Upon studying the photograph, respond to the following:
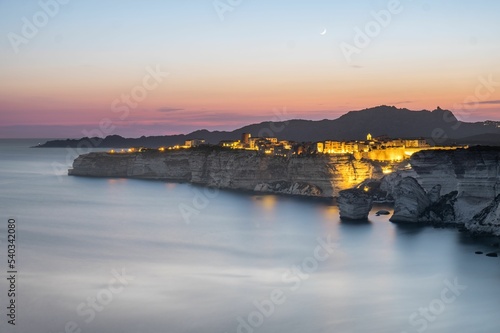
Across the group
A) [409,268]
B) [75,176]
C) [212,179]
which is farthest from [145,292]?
[75,176]

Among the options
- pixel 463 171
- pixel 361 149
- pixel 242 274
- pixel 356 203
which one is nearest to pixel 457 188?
pixel 463 171

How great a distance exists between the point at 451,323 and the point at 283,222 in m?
18.6

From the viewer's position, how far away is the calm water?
60.6 ft

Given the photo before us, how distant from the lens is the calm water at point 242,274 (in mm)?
18484

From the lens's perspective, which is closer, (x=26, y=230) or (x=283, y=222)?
(x=26, y=230)

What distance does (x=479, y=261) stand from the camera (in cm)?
2506

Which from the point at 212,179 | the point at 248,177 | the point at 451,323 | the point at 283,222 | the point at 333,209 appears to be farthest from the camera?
the point at 212,179

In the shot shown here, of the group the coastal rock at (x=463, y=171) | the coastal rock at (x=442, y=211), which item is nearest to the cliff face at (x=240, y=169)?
the coastal rock at (x=463, y=171)

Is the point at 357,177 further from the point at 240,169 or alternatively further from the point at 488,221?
the point at 488,221

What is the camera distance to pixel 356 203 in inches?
1384

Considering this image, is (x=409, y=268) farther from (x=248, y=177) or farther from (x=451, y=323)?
(x=248, y=177)

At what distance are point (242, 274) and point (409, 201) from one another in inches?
506

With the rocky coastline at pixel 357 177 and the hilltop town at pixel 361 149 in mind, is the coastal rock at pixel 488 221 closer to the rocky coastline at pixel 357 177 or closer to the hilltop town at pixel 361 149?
the rocky coastline at pixel 357 177

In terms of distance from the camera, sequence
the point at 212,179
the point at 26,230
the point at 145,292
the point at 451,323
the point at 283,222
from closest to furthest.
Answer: the point at 451,323 → the point at 145,292 → the point at 26,230 → the point at 283,222 → the point at 212,179
